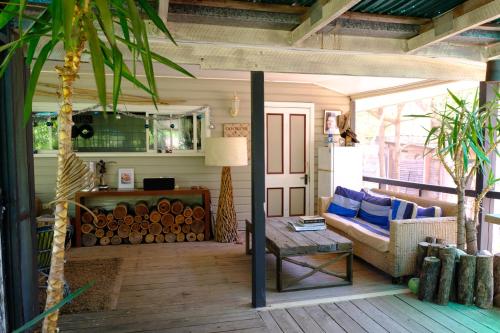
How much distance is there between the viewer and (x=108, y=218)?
522 cm

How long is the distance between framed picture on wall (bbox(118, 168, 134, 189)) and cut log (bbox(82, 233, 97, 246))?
0.81 m

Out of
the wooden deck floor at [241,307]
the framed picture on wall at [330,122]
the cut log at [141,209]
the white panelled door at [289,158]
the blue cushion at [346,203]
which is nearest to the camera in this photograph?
the wooden deck floor at [241,307]

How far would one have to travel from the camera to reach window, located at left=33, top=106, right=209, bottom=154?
17.3ft

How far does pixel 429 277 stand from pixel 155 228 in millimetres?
3727

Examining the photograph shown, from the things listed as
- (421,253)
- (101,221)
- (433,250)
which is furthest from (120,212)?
(433,250)

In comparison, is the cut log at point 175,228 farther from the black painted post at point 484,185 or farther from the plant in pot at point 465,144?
the black painted post at point 484,185

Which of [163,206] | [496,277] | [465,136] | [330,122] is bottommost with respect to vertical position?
[496,277]

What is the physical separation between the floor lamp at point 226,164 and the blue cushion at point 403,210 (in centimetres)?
202

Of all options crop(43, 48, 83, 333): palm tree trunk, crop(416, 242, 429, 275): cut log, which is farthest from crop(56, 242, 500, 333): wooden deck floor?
crop(43, 48, 83, 333): palm tree trunk

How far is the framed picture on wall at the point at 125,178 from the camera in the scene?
5.42 meters

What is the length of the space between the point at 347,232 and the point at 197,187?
2462mm

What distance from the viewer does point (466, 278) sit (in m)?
3.14

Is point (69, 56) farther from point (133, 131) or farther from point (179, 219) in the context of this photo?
point (133, 131)

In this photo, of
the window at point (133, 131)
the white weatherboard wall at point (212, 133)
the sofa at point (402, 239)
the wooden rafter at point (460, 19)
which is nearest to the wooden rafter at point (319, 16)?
the wooden rafter at point (460, 19)
